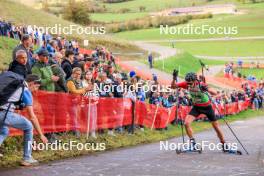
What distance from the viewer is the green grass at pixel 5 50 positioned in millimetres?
24030

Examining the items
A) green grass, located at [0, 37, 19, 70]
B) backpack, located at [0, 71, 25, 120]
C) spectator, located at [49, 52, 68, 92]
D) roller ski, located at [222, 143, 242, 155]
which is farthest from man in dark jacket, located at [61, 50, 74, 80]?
green grass, located at [0, 37, 19, 70]

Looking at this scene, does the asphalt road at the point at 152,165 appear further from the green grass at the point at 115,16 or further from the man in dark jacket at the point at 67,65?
the green grass at the point at 115,16

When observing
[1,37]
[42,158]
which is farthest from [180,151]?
[1,37]

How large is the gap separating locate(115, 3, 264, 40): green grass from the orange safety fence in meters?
76.6

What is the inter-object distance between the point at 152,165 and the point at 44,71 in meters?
3.65

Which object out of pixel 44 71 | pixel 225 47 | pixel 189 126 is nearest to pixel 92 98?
pixel 44 71

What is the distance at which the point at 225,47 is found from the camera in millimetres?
90438

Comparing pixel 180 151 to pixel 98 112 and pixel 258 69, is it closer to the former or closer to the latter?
pixel 98 112

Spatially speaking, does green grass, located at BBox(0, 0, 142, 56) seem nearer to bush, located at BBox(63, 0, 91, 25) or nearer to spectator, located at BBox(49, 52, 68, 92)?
bush, located at BBox(63, 0, 91, 25)

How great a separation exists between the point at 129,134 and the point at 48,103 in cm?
505

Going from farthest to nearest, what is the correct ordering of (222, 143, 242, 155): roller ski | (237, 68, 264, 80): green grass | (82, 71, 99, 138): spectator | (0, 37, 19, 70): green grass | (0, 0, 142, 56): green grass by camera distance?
(237, 68, 264, 80): green grass, (0, 0, 142, 56): green grass, (0, 37, 19, 70): green grass, (82, 71, 99, 138): spectator, (222, 143, 242, 155): roller ski

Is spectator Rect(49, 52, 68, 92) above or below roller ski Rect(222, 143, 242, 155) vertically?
above

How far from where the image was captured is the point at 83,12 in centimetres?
7512

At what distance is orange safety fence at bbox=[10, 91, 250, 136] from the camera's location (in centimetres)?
1405
